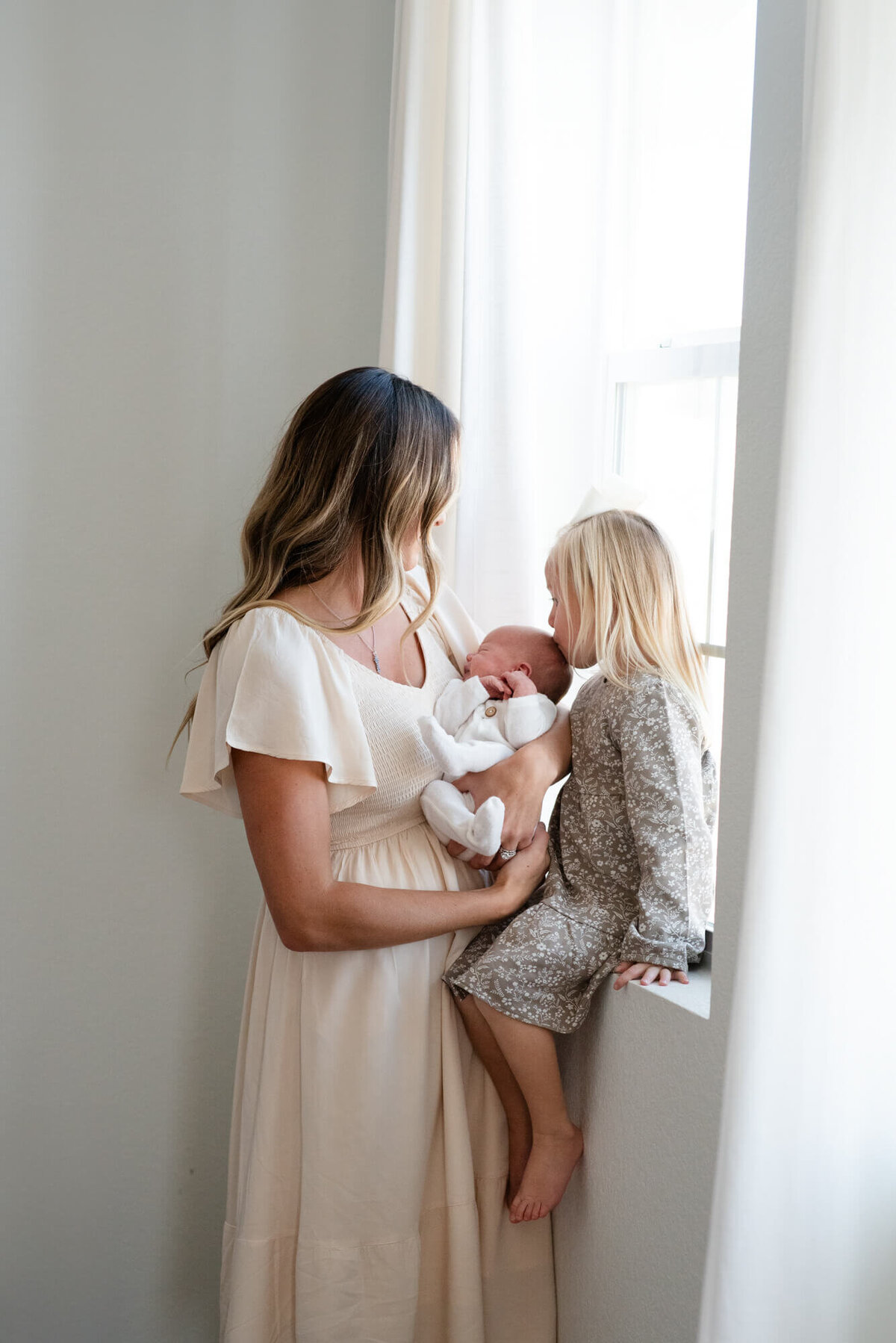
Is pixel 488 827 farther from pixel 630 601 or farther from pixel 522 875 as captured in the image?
pixel 630 601

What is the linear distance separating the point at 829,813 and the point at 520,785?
0.60m

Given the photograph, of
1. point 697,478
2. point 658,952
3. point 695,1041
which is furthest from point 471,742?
point 697,478

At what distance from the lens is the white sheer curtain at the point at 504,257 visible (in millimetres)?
1774

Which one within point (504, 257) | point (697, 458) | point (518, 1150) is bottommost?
point (518, 1150)

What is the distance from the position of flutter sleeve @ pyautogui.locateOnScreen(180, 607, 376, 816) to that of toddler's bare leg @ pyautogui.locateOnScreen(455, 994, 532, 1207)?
13.3 inches

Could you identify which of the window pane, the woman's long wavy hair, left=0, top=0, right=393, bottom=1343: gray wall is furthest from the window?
left=0, top=0, right=393, bottom=1343: gray wall

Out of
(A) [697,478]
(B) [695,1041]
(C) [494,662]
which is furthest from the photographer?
(A) [697,478]

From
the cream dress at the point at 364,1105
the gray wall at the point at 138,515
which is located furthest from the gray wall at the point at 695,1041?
the gray wall at the point at 138,515

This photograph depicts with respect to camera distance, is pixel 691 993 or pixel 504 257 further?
pixel 504 257

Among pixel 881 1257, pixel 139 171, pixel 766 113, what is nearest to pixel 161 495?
pixel 139 171

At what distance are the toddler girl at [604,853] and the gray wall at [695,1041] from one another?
0.07 meters

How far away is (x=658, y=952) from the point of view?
4.47 ft

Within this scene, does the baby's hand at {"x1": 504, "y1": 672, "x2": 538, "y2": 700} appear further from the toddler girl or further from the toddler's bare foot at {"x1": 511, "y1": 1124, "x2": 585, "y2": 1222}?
the toddler's bare foot at {"x1": 511, "y1": 1124, "x2": 585, "y2": 1222}

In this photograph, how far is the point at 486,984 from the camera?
141 centimetres
